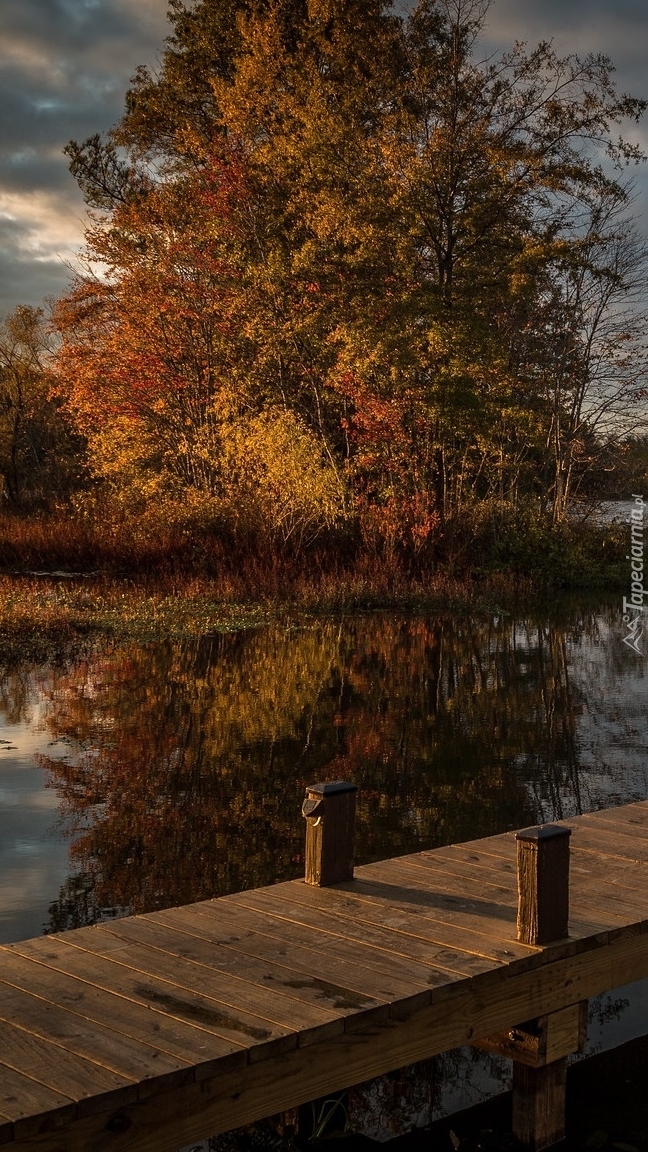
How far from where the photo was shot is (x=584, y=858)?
5.40 meters

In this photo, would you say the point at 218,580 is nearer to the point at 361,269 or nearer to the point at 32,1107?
the point at 361,269

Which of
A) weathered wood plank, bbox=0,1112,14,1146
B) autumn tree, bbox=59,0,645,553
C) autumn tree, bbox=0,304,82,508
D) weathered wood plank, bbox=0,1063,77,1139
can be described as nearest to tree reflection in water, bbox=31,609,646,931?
weathered wood plank, bbox=0,1063,77,1139

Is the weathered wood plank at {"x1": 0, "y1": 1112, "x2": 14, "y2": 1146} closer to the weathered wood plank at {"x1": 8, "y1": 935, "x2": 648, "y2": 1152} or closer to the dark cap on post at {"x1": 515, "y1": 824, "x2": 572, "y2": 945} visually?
the weathered wood plank at {"x1": 8, "y1": 935, "x2": 648, "y2": 1152}

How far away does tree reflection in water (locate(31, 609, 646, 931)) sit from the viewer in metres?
6.74

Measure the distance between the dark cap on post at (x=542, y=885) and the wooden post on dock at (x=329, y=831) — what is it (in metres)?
0.81

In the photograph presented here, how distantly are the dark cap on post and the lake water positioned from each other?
31.4 inches

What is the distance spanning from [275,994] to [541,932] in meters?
1.00

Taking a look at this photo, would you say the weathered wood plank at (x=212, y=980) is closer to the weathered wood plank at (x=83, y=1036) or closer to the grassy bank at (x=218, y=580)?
the weathered wood plank at (x=83, y=1036)

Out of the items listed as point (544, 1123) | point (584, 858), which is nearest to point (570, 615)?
point (584, 858)

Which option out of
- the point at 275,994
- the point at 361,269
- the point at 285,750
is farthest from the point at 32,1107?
the point at 361,269

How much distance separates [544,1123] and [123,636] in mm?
11384

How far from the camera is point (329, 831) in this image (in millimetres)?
4762

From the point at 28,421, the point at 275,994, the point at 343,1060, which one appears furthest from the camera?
the point at 28,421

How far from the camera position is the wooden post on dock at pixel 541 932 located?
412cm
